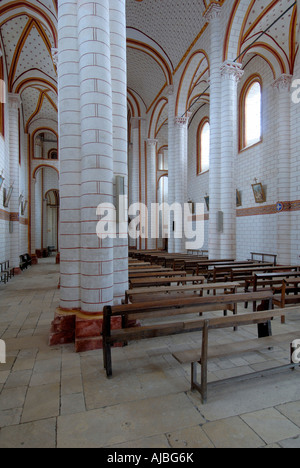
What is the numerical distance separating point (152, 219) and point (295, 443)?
1764 centimetres

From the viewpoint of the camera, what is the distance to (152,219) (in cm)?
1936

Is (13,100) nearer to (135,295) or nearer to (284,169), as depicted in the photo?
(284,169)

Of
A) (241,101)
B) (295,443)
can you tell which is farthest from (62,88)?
(241,101)

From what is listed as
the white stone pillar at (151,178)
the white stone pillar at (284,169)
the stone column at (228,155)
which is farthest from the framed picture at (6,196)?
the white stone pillar at (284,169)

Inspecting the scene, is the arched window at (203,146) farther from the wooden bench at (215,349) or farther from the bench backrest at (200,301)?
the wooden bench at (215,349)

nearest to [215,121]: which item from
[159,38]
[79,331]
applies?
[159,38]

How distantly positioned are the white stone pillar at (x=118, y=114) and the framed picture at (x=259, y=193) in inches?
348

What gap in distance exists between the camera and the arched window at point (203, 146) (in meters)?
17.3

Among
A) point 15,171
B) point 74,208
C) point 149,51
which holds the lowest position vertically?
point 74,208

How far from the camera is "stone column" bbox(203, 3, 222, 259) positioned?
928 cm

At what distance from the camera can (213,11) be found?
9.24 metres

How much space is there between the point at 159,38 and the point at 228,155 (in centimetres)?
760

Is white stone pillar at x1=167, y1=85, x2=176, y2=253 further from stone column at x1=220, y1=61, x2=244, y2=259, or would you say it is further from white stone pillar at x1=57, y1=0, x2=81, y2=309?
white stone pillar at x1=57, y1=0, x2=81, y2=309

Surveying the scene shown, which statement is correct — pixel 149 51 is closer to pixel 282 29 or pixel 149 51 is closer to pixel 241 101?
pixel 241 101
